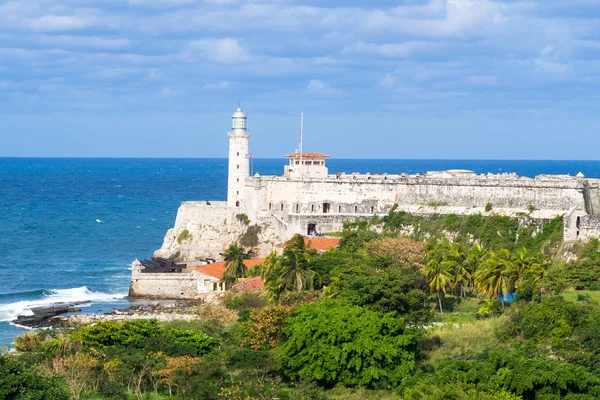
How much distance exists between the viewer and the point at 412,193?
227ft

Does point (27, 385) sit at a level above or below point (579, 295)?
below

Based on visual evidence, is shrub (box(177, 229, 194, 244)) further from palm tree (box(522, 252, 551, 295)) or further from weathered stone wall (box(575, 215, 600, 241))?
palm tree (box(522, 252, 551, 295))

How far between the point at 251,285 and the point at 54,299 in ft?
47.9

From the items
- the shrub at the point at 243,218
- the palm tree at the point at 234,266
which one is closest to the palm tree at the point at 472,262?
the palm tree at the point at 234,266

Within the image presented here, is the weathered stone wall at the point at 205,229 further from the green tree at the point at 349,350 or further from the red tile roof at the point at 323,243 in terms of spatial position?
the green tree at the point at 349,350

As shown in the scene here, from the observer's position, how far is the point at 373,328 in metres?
38.0

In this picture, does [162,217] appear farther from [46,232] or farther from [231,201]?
[231,201]

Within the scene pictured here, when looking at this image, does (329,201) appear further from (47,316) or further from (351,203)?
(47,316)

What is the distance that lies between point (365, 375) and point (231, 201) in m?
39.1

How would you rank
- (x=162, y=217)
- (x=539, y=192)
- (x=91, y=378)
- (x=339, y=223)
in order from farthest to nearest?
1. (x=162, y=217)
2. (x=339, y=223)
3. (x=539, y=192)
4. (x=91, y=378)

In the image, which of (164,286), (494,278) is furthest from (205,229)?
(494,278)

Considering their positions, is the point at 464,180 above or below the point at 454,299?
above

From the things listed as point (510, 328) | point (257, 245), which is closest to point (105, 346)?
point (510, 328)

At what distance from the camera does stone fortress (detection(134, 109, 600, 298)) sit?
62.9 m
